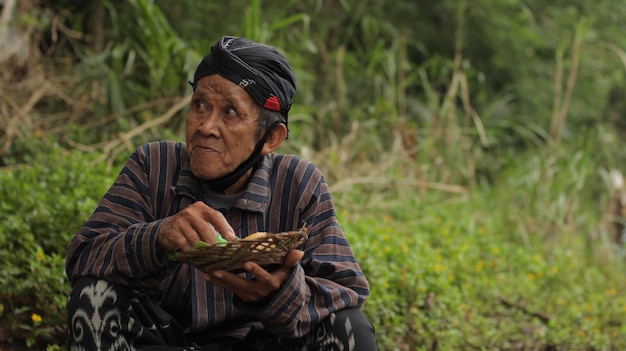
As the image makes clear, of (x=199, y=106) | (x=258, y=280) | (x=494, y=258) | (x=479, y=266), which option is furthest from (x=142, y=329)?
(x=494, y=258)

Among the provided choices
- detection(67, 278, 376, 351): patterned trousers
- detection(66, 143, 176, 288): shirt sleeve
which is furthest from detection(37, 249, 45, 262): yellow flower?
detection(67, 278, 376, 351): patterned trousers

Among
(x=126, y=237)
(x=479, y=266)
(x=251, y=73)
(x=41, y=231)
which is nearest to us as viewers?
(x=126, y=237)

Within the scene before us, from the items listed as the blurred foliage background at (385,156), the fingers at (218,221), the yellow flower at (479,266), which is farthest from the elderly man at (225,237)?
the yellow flower at (479,266)

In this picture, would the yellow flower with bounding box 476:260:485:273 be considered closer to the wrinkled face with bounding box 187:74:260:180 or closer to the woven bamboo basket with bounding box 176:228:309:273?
the wrinkled face with bounding box 187:74:260:180

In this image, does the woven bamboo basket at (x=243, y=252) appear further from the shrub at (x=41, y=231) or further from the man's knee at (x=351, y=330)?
the shrub at (x=41, y=231)

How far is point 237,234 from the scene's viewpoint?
2.40m

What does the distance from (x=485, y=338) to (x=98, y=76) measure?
3105 millimetres

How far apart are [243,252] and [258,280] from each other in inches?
8.0

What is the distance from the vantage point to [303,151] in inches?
200

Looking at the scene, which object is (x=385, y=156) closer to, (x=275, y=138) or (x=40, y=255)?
(x=40, y=255)

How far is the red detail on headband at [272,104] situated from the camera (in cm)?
239

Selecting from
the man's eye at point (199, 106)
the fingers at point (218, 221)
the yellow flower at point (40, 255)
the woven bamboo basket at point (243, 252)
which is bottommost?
the yellow flower at point (40, 255)

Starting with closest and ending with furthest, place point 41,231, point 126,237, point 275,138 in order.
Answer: point 126,237 < point 275,138 < point 41,231

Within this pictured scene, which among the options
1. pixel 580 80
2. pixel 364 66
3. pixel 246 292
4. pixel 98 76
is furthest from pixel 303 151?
pixel 580 80
